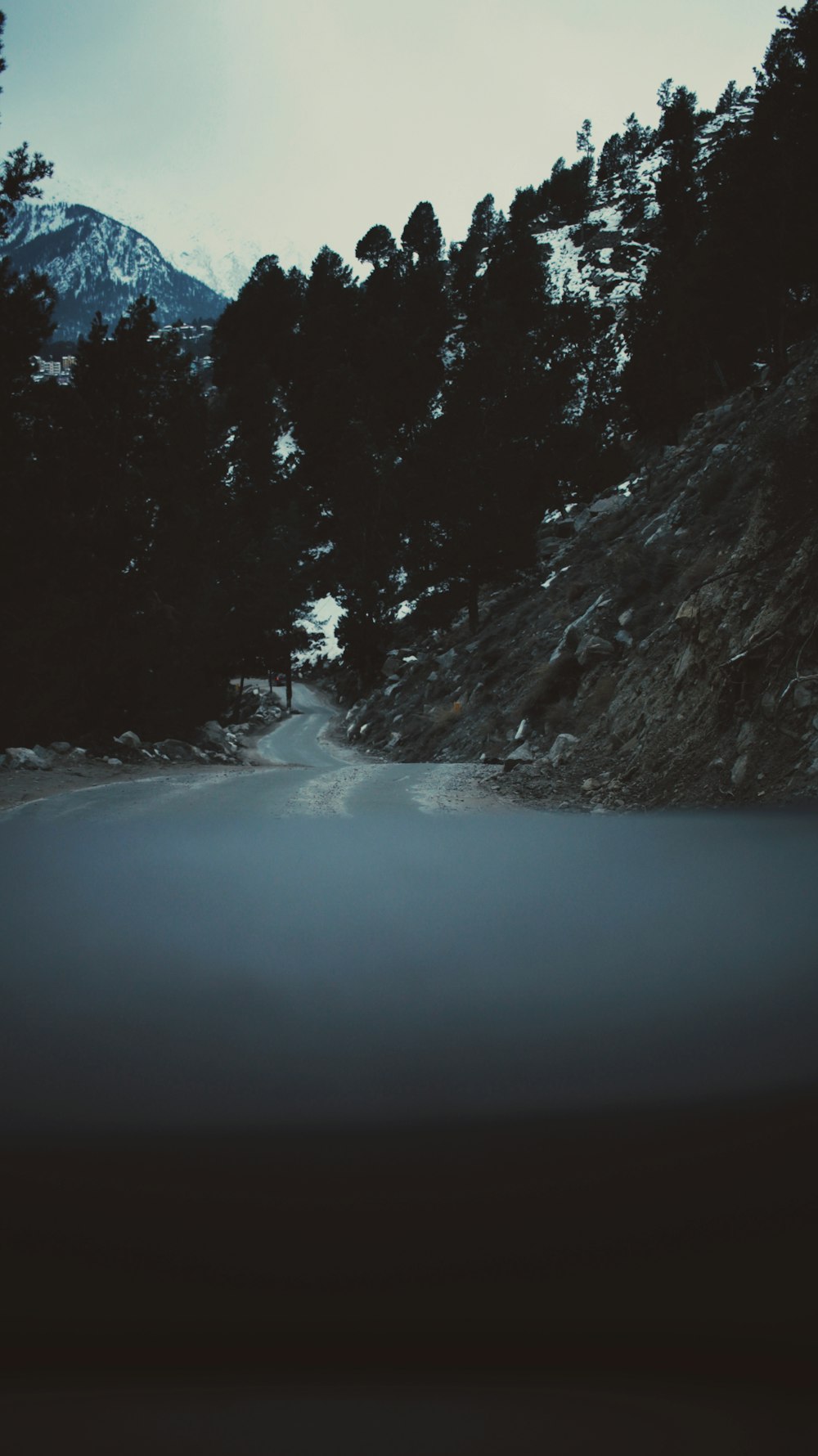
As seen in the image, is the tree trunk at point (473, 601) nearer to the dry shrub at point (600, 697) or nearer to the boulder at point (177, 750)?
the boulder at point (177, 750)

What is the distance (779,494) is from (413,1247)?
30.7ft

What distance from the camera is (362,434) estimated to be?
45.8 metres

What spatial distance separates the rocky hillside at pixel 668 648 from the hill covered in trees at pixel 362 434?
84 cm

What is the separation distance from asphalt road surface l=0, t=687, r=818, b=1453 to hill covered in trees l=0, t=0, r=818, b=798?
7.37 metres

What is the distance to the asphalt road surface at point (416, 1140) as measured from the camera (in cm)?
221

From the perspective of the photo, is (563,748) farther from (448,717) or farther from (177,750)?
Result: (448,717)

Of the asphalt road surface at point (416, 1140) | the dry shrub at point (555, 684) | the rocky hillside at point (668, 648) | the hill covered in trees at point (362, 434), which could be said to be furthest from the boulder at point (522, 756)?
the asphalt road surface at point (416, 1140)

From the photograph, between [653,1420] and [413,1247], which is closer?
[653,1420]

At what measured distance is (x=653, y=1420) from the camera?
1.97 meters

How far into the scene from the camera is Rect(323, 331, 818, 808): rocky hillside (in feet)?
27.3

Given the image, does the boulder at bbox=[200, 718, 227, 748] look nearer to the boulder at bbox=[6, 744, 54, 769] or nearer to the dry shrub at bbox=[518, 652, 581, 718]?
the boulder at bbox=[6, 744, 54, 769]

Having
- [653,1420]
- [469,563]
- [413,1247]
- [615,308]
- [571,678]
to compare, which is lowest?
[653,1420]

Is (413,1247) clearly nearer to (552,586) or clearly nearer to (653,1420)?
(653,1420)

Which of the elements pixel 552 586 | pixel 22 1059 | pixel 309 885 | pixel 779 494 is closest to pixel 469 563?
pixel 552 586
